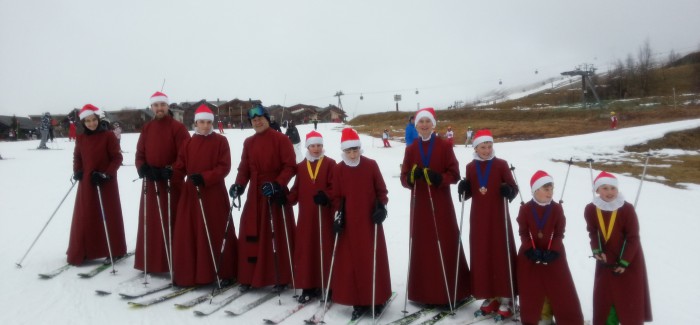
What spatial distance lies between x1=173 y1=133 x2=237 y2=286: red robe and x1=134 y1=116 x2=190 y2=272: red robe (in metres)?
0.34

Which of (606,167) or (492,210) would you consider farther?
(606,167)

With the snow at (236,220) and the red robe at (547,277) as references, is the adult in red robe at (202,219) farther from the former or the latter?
the red robe at (547,277)

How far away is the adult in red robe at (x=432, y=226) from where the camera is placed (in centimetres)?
496

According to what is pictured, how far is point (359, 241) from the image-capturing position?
4844 mm

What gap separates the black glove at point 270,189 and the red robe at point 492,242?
89.6 inches

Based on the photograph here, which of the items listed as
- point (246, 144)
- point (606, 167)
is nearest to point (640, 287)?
point (246, 144)

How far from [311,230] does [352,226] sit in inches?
26.6

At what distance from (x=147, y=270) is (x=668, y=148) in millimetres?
27231

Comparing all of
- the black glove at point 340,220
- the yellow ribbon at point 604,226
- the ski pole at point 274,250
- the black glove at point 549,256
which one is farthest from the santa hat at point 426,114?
the ski pole at point 274,250

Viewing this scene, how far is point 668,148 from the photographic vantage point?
24.3 meters

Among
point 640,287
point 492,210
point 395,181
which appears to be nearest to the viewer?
point 640,287

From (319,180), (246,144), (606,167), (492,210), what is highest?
(246,144)

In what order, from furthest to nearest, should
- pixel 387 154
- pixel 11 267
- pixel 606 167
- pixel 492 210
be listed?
1. pixel 387 154
2. pixel 606 167
3. pixel 11 267
4. pixel 492 210

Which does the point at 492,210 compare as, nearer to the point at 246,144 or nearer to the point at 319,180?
the point at 319,180
